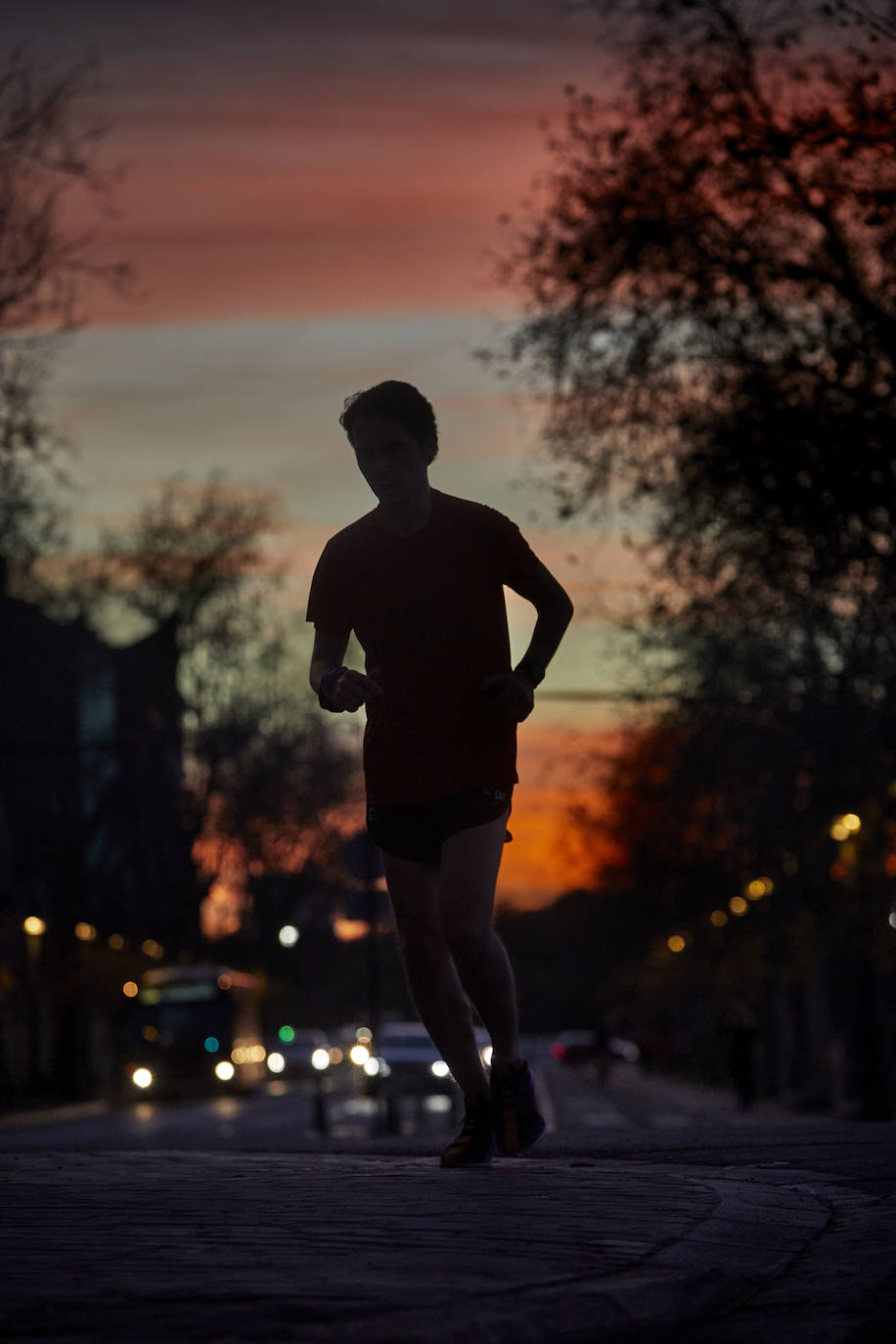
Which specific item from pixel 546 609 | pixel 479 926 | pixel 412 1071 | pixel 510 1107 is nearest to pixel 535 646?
pixel 546 609

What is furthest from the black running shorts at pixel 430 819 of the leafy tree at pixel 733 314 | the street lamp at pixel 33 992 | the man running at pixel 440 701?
the street lamp at pixel 33 992

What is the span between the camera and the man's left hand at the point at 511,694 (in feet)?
24.5

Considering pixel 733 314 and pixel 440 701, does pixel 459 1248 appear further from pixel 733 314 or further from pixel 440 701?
pixel 733 314

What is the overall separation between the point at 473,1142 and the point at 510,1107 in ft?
0.52

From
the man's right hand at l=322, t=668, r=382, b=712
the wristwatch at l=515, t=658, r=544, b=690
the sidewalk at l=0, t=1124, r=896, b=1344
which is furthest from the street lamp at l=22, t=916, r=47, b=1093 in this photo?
the sidewalk at l=0, t=1124, r=896, b=1344

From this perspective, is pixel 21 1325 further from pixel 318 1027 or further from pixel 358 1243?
pixel 318 1027

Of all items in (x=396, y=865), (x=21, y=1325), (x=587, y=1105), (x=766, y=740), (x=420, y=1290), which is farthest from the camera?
(x=587, y=1105)

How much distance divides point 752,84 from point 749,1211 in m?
19.7

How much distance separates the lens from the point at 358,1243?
17.8ft

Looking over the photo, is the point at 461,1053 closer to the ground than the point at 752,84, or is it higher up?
closer to the ground

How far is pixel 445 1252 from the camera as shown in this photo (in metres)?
5.24

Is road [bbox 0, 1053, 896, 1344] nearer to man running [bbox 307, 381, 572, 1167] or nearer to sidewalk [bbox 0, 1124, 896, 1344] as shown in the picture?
sidewalk [bbox 0, 1124, 896, 1344]

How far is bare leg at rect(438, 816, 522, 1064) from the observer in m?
7.44

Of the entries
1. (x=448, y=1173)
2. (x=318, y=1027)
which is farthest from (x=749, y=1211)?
(x=318, y=1027)
